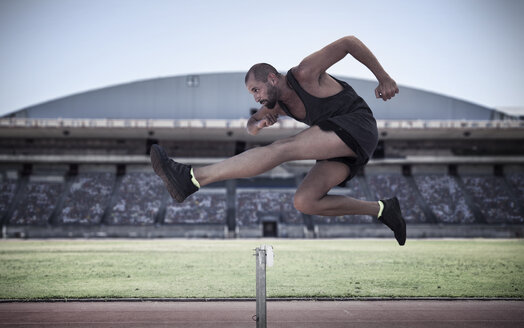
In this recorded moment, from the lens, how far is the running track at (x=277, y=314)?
5406mm

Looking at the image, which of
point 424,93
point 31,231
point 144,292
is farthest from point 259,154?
point 424,93

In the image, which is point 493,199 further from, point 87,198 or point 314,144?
point 314,144

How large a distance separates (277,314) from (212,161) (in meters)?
33.4

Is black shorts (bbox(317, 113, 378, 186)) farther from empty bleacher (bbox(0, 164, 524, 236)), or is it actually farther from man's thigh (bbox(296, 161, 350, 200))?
empty bleacher (bbox(0, 164, 524, 236))

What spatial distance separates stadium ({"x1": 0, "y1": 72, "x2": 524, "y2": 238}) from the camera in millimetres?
33812

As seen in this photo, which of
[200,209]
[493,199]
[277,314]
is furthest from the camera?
[493,199]

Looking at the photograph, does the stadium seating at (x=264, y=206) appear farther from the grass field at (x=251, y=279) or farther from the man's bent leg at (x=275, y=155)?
the man's bent leg at (x=275, y=155)

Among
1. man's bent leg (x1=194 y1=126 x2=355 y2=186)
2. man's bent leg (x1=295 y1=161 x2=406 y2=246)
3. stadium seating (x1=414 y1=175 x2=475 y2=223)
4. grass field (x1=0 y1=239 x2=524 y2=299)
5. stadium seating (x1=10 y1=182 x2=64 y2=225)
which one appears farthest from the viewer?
stadium seating (x1=414 y1=175 x2=475 y2=223)

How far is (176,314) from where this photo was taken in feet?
19.7

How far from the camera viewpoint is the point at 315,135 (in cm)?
417

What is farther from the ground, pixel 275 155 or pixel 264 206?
pixel 264 206

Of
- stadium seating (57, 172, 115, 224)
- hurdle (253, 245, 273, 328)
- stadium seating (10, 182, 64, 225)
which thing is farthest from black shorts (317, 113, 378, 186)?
stadium seating (10, 182, 64, 225)

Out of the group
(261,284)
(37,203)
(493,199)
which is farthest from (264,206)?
(261,284)

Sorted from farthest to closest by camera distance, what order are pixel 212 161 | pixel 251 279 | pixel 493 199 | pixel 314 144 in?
1. pixel 212 161
2. pixel 493 199
3. pixel 251 279
4. pixel 314 144
